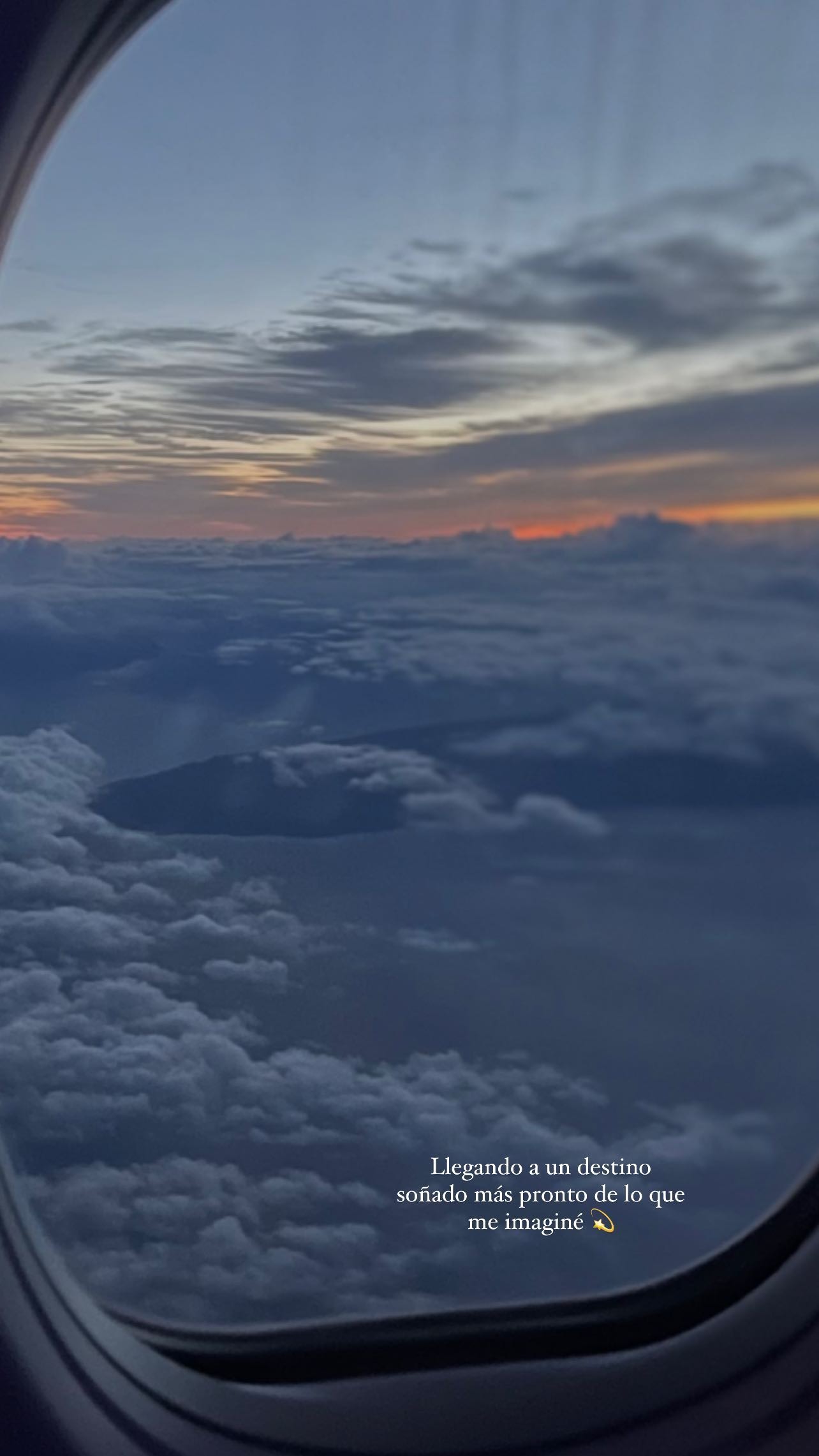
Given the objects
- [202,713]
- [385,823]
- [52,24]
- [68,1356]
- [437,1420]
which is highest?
[52,24]

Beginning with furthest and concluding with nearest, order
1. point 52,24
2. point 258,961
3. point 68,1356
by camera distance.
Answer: point 258,961 → point 68,1356 → point 52,24

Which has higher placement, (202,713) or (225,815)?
(202,713)

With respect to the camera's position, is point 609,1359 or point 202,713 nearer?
point 609,1359

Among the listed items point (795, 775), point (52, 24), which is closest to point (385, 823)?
point (795, 775)

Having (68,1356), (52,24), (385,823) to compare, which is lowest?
(68,1356)

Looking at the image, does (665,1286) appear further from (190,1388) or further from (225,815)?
(225,815)

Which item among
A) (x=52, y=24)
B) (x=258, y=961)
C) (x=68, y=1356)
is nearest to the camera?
(x=52, y=24)

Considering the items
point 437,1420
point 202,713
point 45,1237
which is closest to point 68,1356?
point 45,1237

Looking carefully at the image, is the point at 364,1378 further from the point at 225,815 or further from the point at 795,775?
→ the point at 795,775

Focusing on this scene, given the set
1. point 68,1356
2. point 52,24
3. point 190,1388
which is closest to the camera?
point 52,24
